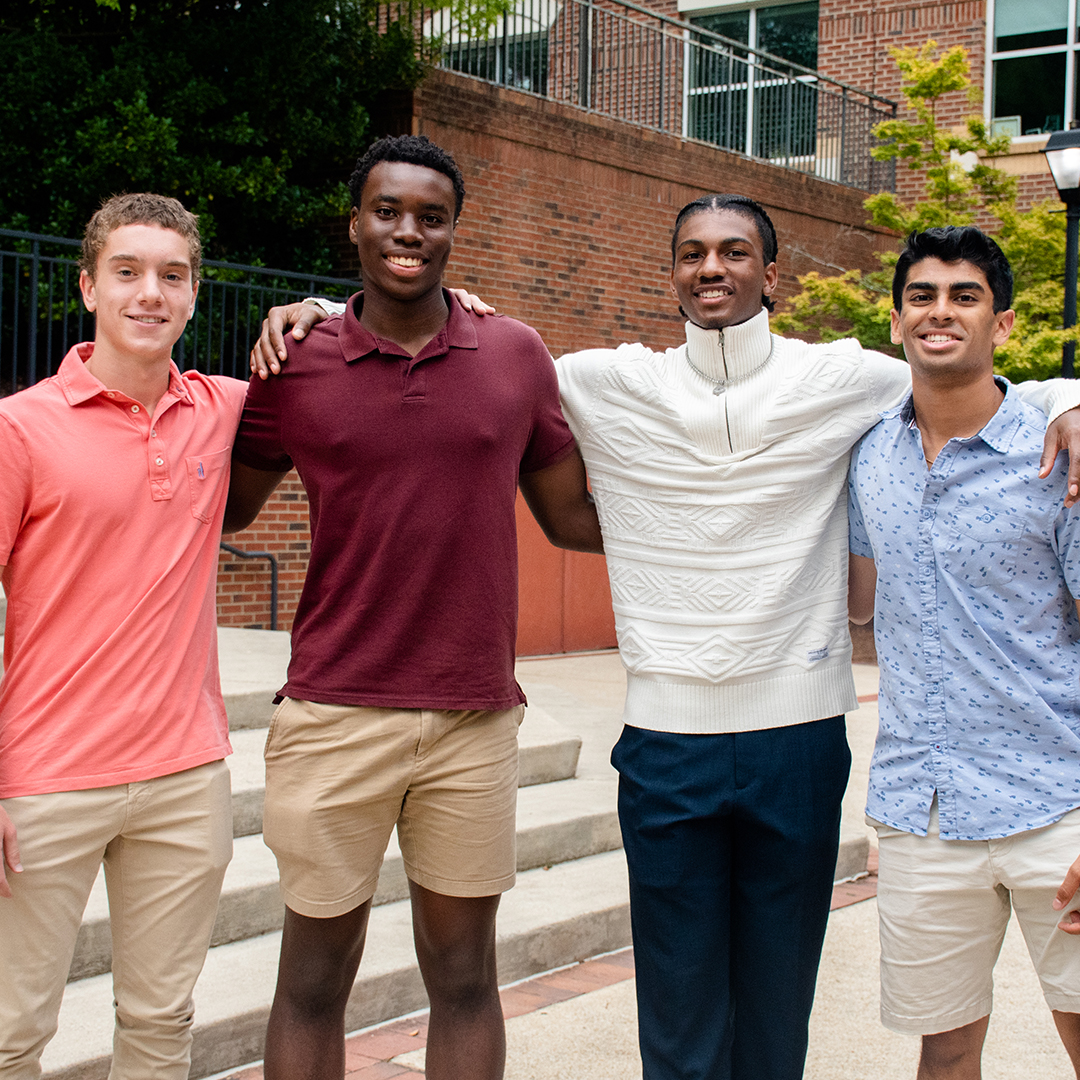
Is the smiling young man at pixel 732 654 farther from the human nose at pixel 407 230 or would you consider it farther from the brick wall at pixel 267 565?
the brick wall at pixel 267 565

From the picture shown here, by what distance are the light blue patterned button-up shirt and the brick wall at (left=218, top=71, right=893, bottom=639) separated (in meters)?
8.12

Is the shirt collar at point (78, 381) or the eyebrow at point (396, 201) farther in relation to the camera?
the eyebrow at point (396, 201)

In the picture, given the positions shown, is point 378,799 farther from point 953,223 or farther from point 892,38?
point 892,38

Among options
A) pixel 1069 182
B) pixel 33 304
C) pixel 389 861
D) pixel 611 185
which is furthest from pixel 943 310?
pixel 611 185

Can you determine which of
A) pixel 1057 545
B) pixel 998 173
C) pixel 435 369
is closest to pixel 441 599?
pixel 435 369

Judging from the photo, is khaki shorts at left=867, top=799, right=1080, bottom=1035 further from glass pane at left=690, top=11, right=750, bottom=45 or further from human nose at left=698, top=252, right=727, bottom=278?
glass pane at left=690, top=11, right=750, bottom=45

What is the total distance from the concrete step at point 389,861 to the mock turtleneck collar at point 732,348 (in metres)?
2.27

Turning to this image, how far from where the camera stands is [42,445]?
8.14 feet

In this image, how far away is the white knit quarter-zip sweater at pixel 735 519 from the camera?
269cm

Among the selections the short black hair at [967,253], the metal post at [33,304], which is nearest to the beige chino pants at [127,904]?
the short black hair at [967,253]

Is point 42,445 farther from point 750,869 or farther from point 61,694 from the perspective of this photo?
point 750,869

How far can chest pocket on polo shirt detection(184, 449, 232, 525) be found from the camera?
8.72 ft

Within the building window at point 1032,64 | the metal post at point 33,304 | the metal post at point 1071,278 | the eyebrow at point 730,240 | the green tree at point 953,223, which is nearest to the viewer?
the eyebrow at point 730,240

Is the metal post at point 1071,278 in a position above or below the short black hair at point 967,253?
above
